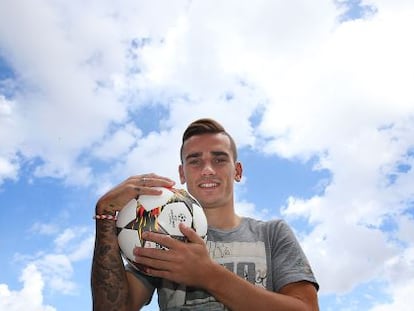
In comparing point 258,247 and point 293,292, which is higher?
point 258,247

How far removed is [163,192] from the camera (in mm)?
5012

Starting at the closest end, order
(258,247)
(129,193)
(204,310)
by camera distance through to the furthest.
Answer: (129,193) → (204,310) → (258,247)

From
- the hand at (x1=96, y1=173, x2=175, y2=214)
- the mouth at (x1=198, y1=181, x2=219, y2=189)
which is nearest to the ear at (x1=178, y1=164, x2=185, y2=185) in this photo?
the mouth at (x1=198, y1=181, x2=219, y2=189)

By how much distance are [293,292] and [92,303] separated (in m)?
2.33

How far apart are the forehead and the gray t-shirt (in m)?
1.05

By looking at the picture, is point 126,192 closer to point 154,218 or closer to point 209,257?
point 154,218

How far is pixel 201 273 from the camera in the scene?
4.40m

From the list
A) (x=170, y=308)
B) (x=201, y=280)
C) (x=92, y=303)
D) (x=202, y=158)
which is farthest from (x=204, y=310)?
(x=202, y=158)

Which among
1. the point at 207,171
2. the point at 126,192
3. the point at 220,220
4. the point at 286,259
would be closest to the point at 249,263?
the point at 286,259

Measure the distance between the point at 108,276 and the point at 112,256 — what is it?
27cm

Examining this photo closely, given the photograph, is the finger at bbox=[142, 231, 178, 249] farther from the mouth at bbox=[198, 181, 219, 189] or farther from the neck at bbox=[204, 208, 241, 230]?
the neck at bbox=[204, 208, 241, 230]

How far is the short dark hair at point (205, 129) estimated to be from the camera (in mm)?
6359

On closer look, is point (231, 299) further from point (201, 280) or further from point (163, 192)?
point (163, 192)

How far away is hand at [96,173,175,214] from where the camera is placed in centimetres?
490
